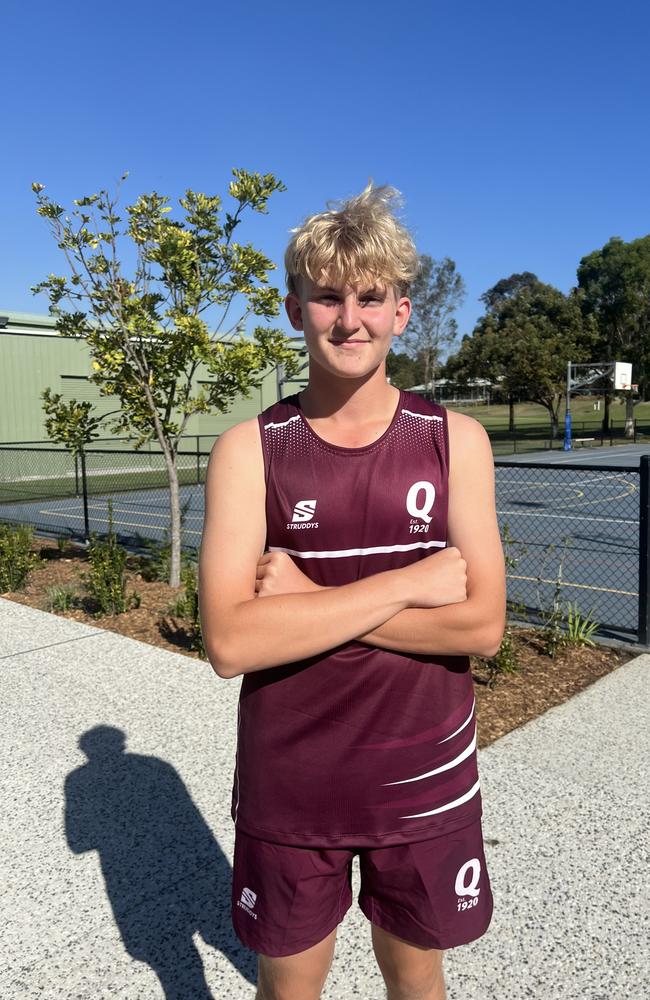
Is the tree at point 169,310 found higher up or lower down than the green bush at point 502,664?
higher up

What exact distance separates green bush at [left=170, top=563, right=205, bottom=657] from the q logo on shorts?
4.09 meters

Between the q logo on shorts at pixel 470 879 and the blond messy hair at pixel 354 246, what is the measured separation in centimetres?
123

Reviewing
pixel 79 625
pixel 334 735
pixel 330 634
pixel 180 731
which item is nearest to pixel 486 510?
pixel 330 634

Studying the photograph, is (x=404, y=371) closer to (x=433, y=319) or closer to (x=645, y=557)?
(x=433, y=319)

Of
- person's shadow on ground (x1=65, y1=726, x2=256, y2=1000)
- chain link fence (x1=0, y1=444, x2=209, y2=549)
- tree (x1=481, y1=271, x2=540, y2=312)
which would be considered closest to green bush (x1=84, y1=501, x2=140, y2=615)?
chain link fence (x1=0, y1=444, x2=209, y2=549)

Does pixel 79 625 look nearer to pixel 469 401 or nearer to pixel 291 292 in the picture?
pixel 291 292

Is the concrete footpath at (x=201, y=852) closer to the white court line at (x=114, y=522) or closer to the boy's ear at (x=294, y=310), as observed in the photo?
the boy's ear at (x=294, y=310)

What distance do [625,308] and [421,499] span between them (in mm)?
44215

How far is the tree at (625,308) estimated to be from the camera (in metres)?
41.2

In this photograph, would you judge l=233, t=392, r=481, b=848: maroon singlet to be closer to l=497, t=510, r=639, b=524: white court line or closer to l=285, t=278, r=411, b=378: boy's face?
l=285, t=278, r=411, b=378: boy's face

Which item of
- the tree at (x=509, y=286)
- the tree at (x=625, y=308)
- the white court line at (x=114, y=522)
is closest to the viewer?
the white court line at (x=114, y=522)

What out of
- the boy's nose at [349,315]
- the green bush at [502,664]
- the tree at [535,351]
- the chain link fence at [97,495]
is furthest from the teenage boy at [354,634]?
the tree at [535,351]

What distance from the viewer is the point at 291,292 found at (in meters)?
1.66

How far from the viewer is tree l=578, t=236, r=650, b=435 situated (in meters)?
41.2
